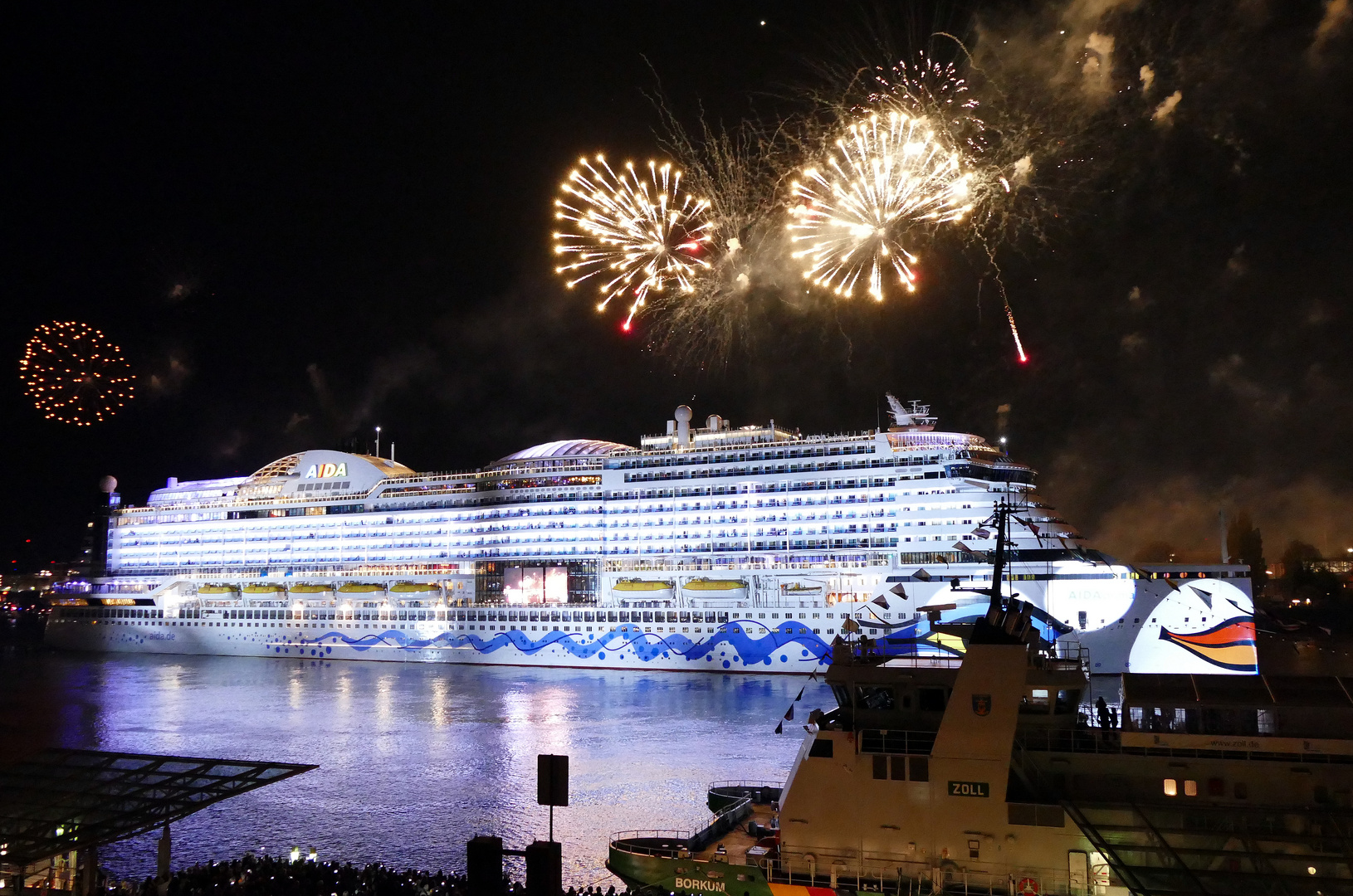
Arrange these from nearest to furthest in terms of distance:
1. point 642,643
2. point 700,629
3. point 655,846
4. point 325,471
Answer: point 655,846 → point 700,629 → point 642,643 → point 325,471

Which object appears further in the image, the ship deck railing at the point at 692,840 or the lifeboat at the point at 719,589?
the lifeboat at the point at 719,589

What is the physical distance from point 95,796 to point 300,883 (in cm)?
355

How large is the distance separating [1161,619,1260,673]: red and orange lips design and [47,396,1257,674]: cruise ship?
74mm

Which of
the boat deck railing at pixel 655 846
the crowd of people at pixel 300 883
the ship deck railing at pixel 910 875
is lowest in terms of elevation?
the crowd of people at pixel 300 883

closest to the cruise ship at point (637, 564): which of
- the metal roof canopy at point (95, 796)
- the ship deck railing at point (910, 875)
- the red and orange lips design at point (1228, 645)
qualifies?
the red and orange lips design at point (1228, 645)

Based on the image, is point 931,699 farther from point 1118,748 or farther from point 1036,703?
point 1118,748

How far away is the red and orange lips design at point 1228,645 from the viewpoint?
131ft

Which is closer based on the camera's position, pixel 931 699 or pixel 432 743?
pixel 931 699

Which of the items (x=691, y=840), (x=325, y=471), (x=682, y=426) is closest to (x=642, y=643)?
(x=682, y=426)

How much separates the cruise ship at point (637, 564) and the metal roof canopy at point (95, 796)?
29.1 meters

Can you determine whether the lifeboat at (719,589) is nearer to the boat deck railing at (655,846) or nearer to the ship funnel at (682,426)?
the ship funnel at (682,426)

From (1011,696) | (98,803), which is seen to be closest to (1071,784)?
(1011,696)

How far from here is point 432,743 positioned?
1218 inches

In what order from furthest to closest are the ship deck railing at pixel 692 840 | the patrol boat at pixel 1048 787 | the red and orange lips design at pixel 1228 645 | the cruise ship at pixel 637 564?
the cruise ship at pixel 637 564 < the red and orange lips design at pixel 1228 645 < the ship deck railing at pixel 692 840 < the patrol boat at pixel 1048 787
